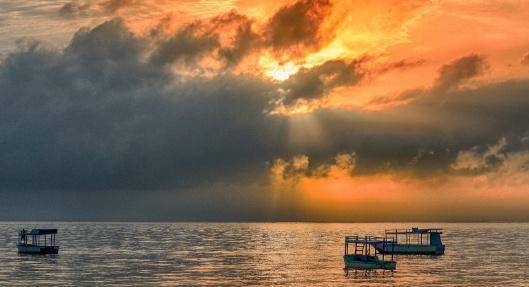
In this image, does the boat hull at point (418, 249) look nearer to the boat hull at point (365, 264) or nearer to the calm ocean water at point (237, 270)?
the calm ocean water at point (237, 270)

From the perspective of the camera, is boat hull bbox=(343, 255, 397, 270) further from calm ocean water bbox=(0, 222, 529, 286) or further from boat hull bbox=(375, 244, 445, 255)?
boat hull bbox=(375, 244, 445, 255)

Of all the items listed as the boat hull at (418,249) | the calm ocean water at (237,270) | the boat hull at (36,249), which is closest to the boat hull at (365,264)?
the calm ocean water at (237,270)

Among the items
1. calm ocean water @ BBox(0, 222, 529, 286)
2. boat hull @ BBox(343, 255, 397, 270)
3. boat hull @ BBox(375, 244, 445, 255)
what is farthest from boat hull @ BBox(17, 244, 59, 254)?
boat hull @ BBox(375, 244, 445, 255)

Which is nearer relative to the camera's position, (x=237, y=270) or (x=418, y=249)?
(x=237, y=270)

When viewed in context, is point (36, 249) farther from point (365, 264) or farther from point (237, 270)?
point (365, 264)

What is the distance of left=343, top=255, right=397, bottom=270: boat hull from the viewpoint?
418 ft

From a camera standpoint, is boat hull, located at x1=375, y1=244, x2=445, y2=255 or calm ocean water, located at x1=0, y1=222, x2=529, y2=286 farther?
boat hull, located at x1=375, y1=244, x2=445, y2=255

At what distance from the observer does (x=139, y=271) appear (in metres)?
125

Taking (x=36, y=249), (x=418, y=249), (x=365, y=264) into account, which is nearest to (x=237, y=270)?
(x=365, y=264)

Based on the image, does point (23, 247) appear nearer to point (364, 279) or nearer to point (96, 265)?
point (96, 265)

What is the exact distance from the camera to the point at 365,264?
127750 mm

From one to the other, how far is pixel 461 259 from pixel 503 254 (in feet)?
84.7

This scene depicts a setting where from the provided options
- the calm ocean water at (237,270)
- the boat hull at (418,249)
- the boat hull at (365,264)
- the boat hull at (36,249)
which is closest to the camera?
the calm ocean water at (237,270)

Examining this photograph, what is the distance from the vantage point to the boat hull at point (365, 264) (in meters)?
127
